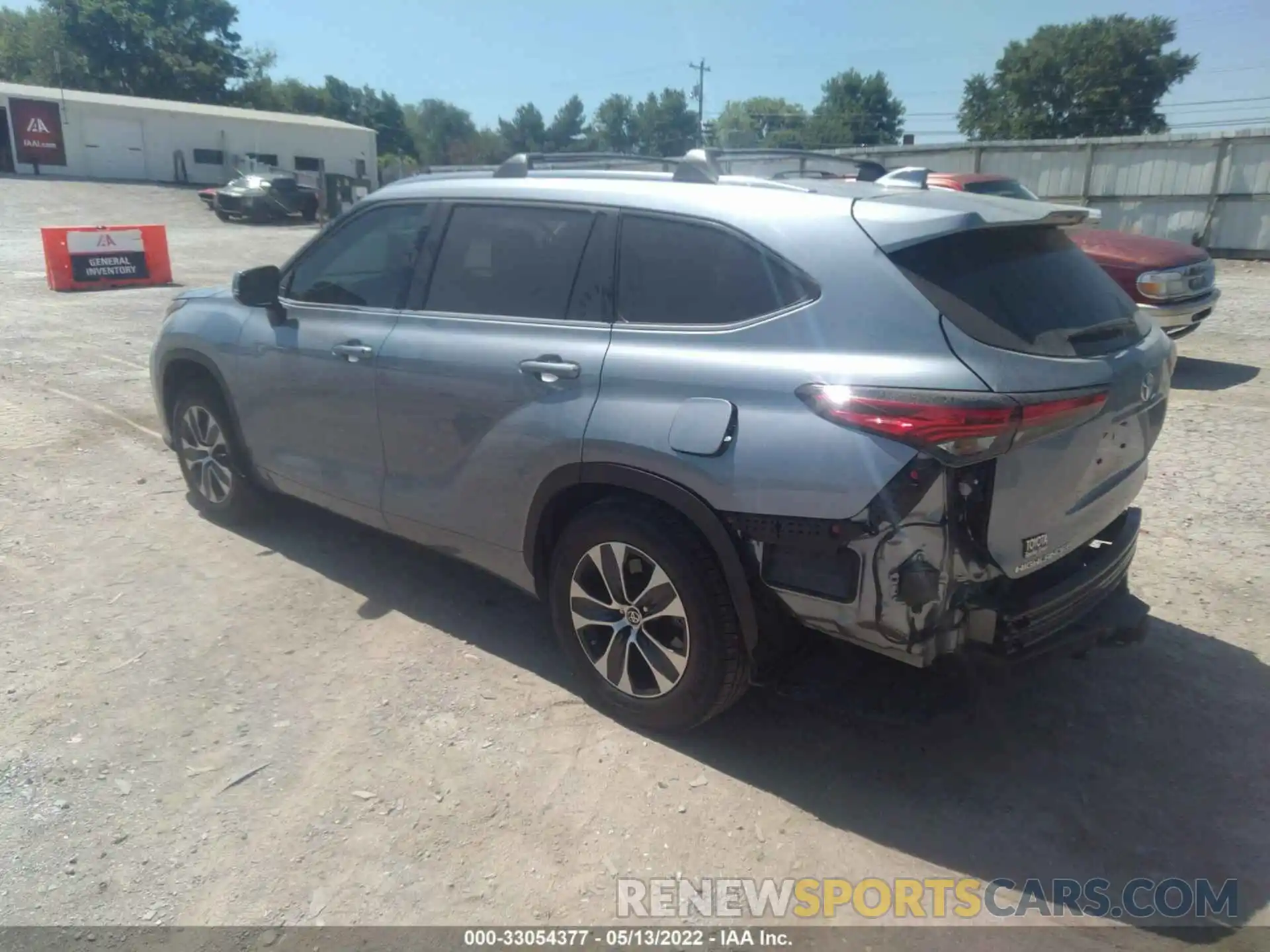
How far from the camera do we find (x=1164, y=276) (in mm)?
8094

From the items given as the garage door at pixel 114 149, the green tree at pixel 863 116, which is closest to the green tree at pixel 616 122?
the green tree at pixel 863 116

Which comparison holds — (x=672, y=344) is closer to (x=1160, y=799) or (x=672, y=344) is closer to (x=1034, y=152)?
(x=1160, y=799)

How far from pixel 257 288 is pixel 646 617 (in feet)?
8.66

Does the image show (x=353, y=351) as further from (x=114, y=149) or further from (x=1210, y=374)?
(x=114, y=149)

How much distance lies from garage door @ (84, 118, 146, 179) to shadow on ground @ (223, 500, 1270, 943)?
4286 cm

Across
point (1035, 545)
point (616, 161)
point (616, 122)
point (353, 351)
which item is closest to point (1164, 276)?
point (616, 161)

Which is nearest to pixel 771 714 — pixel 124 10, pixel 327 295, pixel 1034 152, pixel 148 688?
pixel 148 688

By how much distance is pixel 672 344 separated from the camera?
10.5 ft

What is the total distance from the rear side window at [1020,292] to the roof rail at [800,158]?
94 centimetres

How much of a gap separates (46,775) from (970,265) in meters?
3.43

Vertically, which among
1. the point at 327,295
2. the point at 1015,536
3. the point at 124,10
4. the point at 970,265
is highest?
the point at 124,10

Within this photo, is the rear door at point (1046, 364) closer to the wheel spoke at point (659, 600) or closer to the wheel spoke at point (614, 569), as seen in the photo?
the wheel spoke at point (659, 600)

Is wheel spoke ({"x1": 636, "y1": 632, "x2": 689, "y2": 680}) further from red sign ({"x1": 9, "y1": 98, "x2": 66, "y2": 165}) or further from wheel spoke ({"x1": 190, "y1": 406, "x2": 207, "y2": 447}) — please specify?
red sign ({"x1": 9, "y1": 98, "x2": 66, "y2": 165})

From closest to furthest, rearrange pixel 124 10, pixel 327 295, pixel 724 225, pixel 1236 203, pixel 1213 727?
pixel 724 225 → pixel 1213 727 → pixel 327 295 → pixel 1236 203 → pixel 124 10
